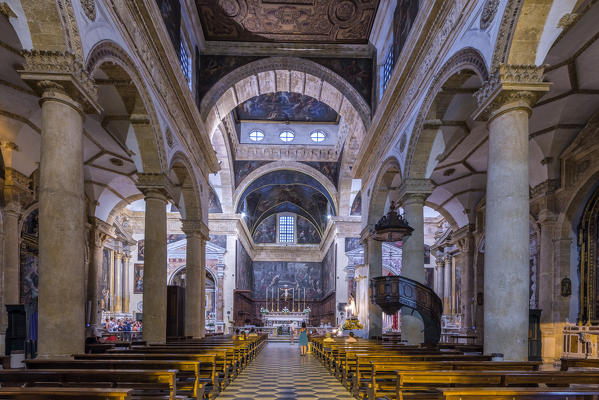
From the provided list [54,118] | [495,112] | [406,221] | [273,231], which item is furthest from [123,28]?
[273,231]

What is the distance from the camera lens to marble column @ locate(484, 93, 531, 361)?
7.72 m

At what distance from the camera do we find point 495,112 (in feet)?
26.7

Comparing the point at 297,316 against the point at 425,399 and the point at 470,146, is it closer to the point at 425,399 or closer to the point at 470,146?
the point at 470,146

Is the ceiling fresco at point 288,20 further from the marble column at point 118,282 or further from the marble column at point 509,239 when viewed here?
the marble column at point 118,282

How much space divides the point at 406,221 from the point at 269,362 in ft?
19.3

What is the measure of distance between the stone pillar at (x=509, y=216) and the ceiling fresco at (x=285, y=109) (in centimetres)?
2423

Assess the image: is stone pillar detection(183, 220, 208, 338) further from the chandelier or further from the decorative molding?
the decorative molding

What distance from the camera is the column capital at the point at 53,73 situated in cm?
759

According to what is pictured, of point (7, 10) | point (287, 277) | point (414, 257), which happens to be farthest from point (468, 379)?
point (287, 277)

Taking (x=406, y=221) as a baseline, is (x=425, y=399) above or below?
below

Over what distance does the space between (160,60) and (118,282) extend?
19999 mm

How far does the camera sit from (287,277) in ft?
158

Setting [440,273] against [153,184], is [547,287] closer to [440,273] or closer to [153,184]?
[153,184]

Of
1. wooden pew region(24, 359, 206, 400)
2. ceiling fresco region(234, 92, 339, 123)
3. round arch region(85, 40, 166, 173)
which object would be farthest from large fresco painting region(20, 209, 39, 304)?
ceiling fresco region(234, 92, 339, 123)
